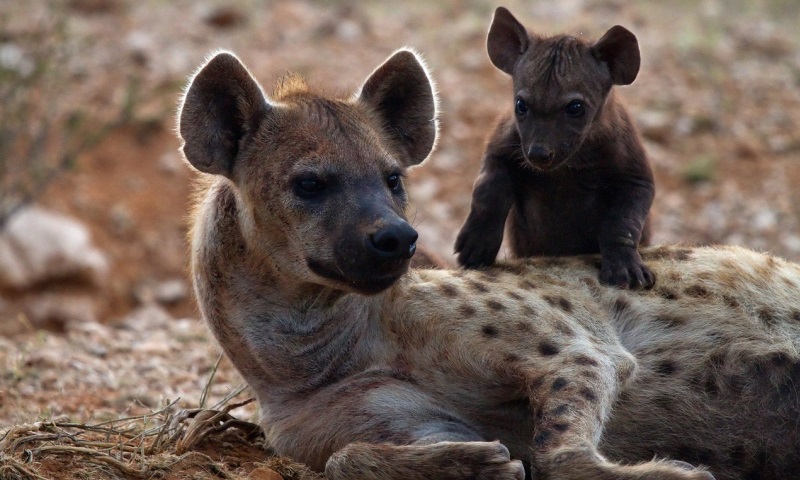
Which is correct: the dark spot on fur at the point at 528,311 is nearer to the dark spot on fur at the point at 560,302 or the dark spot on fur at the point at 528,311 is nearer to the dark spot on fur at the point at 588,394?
the dark spot on fur at the point at 560,302

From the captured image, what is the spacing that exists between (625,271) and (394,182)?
3.10ft

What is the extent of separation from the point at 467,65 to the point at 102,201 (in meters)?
3.50

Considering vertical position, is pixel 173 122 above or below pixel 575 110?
below

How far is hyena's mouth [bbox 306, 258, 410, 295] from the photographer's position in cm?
377

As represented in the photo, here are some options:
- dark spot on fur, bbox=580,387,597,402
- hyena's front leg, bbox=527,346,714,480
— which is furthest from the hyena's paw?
dark spot on fur, bbox=580,387,597,402

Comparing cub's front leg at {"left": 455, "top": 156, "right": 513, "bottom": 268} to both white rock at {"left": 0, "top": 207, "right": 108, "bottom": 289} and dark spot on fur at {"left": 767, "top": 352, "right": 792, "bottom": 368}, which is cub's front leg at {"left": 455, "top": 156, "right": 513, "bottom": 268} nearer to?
dark spot on fur at {"left": 767, "top": 352, "right": 792, "bottom": 368}

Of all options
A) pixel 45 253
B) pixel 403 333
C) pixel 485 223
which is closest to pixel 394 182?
pixel 403 333

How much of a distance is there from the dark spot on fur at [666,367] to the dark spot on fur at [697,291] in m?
0.35

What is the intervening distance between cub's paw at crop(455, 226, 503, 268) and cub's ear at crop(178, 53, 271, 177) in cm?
101

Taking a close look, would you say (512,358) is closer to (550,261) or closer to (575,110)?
(550,261)

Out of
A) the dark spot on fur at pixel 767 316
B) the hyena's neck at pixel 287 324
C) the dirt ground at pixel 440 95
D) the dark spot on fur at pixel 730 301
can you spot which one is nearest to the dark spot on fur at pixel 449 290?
the hyena's neck at pixel 287 324

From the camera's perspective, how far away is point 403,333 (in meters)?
4.16

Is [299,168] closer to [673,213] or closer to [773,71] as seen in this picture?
[673,213]

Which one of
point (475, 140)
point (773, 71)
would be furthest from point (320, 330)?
point (773, 71)
